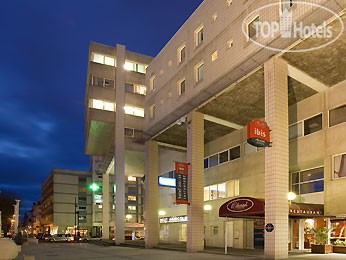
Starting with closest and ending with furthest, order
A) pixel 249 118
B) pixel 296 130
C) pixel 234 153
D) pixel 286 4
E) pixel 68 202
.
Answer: pixel 286 4 < pixel 296 130 < pixel 249 118 < pixel 234 153 < pixel 68 202

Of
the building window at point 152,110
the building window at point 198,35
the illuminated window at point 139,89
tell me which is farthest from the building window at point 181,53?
the illuminated window at point 139,89

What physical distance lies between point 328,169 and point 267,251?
24.7 ft

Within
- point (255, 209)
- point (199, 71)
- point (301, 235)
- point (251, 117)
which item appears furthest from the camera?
point (251, 117)

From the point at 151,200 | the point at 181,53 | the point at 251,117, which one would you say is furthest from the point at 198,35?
the point at 151,200

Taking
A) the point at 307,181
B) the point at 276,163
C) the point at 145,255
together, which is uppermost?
the point at 276,163

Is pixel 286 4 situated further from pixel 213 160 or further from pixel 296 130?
pixel 213 160

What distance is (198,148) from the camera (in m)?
27.9

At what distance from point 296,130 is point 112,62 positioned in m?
29.2

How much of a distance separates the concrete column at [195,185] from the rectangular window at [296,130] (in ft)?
21.4

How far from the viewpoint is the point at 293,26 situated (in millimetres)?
18312

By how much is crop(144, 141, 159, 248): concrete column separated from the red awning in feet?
38.7

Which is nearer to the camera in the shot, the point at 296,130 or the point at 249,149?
the point at 296,130

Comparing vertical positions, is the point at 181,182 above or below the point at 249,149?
below

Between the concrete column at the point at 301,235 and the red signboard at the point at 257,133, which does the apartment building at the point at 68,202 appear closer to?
the concrete column at the point at 301,235
